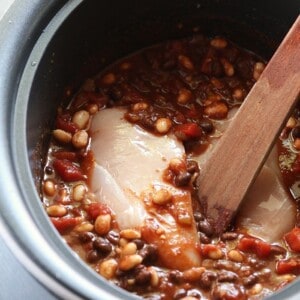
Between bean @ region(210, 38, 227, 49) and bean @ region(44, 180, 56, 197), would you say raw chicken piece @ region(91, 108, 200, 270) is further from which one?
bean @ region(210, 38, 227, 49)

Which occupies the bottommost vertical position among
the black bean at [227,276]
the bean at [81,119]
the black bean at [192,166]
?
the black bean at [227,276]

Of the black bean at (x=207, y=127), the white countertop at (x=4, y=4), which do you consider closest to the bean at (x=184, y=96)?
the black bean at (x=207, y=127)

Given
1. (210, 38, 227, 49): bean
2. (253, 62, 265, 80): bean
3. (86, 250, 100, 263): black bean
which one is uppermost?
(210, 38, 227, 49): bean

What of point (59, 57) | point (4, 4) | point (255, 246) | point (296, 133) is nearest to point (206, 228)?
point (255, 246)

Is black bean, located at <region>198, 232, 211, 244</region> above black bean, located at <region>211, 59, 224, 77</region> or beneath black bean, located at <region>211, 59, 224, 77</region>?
beneath

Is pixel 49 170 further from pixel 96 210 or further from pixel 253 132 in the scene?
pixel 253 132

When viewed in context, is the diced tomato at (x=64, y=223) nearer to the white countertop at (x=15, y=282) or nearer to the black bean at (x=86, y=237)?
the black bean at (x=86, y=237)

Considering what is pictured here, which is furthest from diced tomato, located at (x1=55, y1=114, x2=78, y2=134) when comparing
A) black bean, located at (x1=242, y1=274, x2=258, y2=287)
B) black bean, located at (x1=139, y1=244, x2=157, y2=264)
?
black bean, located at (x1=242, y1=274, x2=258, y2=287)
